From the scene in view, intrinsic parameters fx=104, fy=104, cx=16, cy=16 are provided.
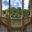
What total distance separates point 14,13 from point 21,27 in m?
0.52

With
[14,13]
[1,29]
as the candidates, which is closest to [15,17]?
[14,13]

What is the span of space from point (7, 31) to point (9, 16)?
19.6 inches

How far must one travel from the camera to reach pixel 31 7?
11.5 ft

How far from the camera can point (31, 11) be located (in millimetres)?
3500

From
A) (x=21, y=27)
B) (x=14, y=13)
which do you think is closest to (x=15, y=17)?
(x=14, y=13)

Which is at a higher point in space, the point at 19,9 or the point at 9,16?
the point at 19,9

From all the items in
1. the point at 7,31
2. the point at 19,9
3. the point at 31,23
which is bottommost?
the point at 7,31

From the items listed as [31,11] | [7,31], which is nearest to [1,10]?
[7,31]

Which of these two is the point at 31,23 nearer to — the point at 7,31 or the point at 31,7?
the point at 31,7

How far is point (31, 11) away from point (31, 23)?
404 millimetres

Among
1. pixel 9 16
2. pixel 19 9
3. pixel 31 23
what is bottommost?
pixel 31 23

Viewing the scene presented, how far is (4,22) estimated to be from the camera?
3.41 meters

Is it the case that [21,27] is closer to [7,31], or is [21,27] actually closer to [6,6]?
[7,31]

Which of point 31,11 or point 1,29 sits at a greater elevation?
point 31,11
